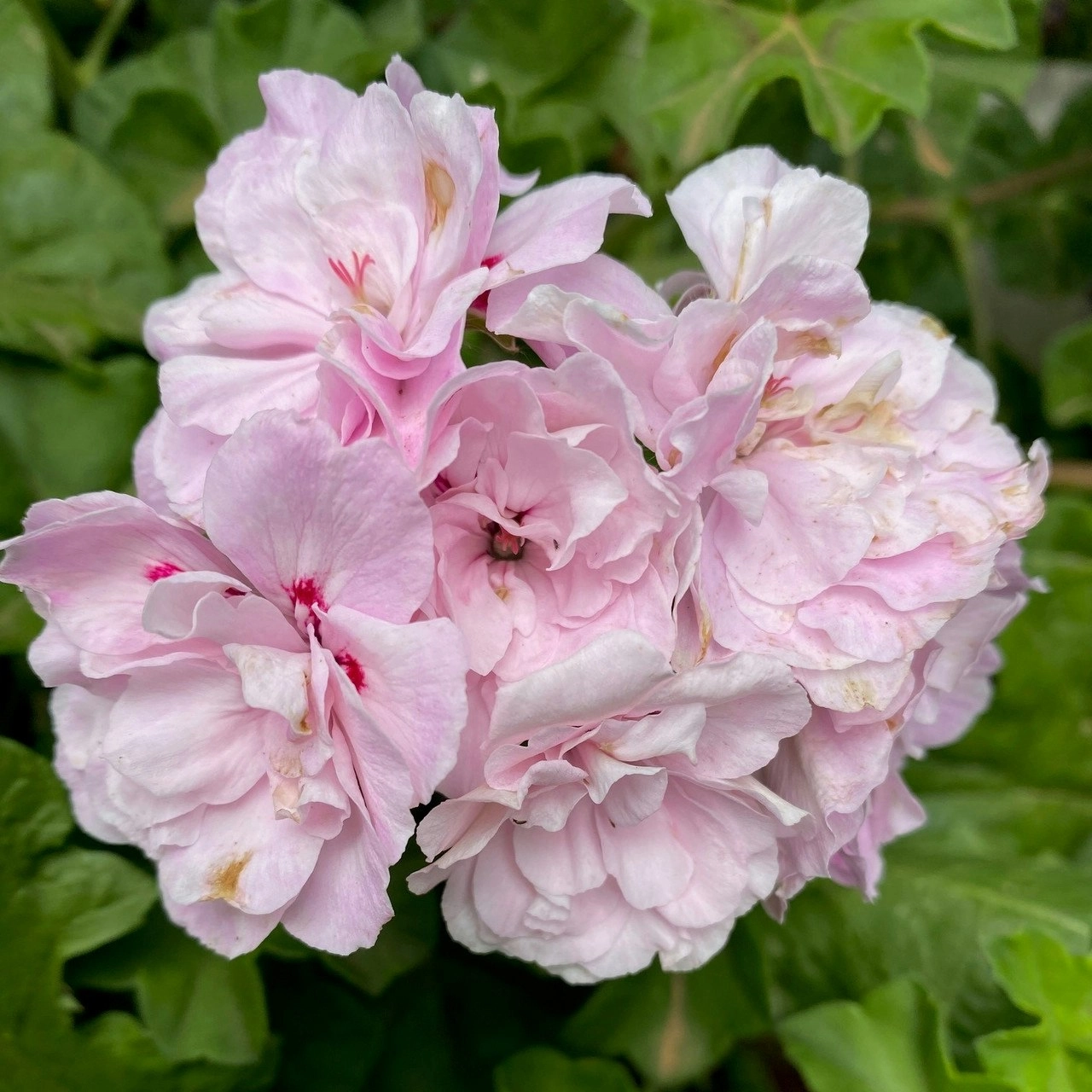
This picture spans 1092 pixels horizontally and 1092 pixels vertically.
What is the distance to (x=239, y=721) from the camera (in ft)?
1.44

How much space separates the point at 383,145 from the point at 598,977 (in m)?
0.40

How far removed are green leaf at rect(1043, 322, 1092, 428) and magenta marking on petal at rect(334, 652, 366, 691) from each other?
922 mm

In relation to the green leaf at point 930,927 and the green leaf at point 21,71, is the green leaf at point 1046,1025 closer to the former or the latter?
the green leaf at point 930,927

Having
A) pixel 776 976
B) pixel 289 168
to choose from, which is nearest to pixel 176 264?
pixel 289 168

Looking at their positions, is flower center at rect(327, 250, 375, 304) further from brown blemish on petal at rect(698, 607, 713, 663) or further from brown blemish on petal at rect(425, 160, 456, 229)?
brown blemish on petal at rect(698, 607, 713, 663)

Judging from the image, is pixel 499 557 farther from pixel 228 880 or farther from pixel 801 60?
pixel 801 60

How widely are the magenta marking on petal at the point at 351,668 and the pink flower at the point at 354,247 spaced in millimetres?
94

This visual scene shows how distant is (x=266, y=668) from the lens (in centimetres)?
39

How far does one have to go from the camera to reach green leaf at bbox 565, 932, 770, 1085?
82 cm

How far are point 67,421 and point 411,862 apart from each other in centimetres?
43

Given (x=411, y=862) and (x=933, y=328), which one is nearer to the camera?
(x=933, y=328)

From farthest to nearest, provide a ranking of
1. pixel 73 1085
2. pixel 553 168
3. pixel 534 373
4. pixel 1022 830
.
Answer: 1. pixel 1022 830
2. pixel 553 168
3. pixel 73 1085
4. pixel 534 373

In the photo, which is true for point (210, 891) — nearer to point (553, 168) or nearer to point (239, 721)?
point (239, 721)

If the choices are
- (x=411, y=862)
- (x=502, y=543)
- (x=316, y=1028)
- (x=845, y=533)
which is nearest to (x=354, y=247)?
(x=502, y=543)
